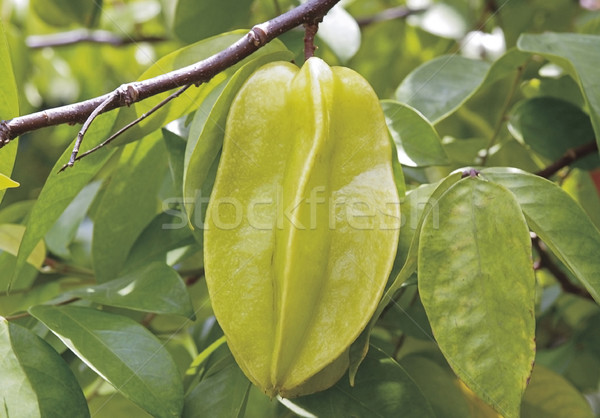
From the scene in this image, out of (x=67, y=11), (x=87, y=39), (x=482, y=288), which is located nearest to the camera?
(x=482, y=288)

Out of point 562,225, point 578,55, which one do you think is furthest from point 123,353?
point 578,55

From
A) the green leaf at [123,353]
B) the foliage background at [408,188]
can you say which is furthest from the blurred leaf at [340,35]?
the green leaf at [123,353]

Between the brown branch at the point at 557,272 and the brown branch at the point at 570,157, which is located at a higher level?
the brown branch at the point at 570,157

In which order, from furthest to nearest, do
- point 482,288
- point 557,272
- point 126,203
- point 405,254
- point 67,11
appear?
point 67,11
point 557,272
point 126,203
point 405,254
point 482,288

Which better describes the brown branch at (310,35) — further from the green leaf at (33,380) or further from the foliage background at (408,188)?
the green leaf at (33,380)

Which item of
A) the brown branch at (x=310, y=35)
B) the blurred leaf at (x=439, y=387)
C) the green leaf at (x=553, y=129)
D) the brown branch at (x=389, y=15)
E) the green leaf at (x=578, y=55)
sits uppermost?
the brown branch at (x=310, y=35)

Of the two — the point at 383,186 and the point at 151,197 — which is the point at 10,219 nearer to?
the point at 151,197

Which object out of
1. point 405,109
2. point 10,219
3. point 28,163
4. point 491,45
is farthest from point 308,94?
point 28,163

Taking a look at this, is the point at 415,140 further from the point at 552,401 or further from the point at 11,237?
the point at 11,237
